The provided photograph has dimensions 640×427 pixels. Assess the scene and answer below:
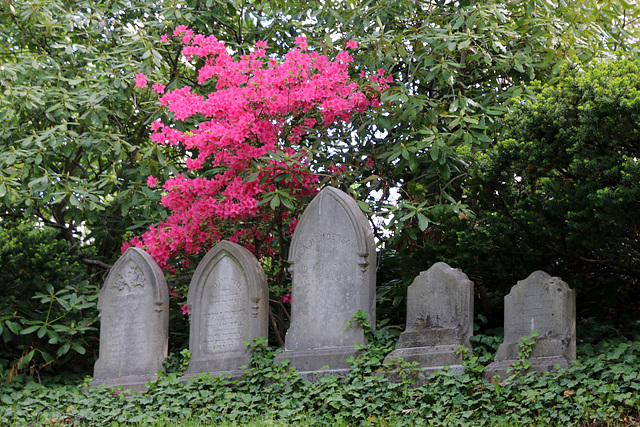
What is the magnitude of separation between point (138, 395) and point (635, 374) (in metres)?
4.37

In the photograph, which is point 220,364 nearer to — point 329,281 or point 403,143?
point 329,281

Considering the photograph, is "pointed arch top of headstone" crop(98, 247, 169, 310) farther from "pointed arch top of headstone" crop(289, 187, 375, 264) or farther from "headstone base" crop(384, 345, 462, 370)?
Answer: "headstone base" crop(384, 345, 462, 370)

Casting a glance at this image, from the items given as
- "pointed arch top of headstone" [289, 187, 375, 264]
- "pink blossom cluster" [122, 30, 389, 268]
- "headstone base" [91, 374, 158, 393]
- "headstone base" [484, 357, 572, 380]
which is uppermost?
"pink blossom cluster" [122, 30, 389, 268]

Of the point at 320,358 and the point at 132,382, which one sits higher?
the point at 320,358

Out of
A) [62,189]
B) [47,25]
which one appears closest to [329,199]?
[62,189]

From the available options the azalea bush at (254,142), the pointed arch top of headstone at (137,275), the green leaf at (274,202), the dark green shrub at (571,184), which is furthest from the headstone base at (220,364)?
the dark green shrub at (571,184)

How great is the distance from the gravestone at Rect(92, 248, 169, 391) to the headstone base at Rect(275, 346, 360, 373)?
1.45 meters

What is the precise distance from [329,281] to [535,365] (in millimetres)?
1994

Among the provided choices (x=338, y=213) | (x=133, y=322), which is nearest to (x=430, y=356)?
(x=338, y=213)

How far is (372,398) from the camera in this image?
649cm

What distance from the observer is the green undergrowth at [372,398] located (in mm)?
5738

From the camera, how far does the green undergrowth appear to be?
18.8 ft

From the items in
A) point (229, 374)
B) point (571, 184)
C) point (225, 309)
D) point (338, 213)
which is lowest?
point (229, 374)

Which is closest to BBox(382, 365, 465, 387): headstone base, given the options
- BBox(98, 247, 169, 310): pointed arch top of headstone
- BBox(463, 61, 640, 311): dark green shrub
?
BBox(463, 61, 640, 311): dark green shrub
